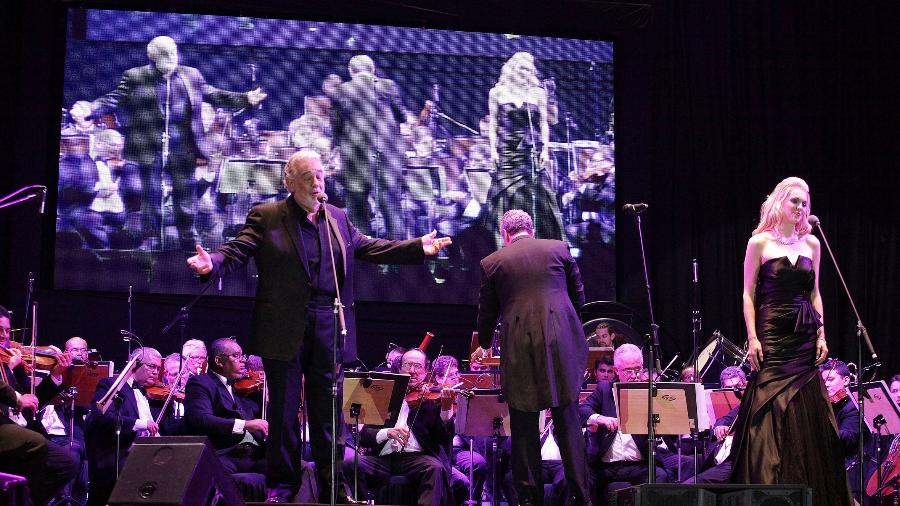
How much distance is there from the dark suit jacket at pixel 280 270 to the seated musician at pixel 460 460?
8.79 feet

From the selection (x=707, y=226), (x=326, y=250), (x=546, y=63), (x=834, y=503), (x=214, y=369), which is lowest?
(x=834, y=503)

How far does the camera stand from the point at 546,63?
11164mm

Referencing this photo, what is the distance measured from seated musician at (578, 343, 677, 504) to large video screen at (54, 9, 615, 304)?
10.2ft

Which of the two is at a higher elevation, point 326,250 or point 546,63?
point 546,63

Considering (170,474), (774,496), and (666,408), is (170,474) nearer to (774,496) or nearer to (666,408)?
(774,496)

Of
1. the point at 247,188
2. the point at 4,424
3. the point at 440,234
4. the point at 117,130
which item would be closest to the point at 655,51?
the point at 440,234

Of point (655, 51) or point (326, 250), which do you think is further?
point (655, 51)

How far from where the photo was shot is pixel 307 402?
5305mm

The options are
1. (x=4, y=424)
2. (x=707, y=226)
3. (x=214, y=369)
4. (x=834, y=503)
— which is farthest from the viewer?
(x=707, y=226)

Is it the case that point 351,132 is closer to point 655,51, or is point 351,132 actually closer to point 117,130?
point 117,130

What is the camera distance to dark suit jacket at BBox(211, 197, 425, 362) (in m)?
5.16

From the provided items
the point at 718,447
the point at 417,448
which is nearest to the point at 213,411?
the point at 417,448

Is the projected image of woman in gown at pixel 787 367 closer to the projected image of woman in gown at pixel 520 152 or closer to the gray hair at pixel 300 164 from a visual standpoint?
the gray hair at pixel 300 164

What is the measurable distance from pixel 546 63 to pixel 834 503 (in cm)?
671
